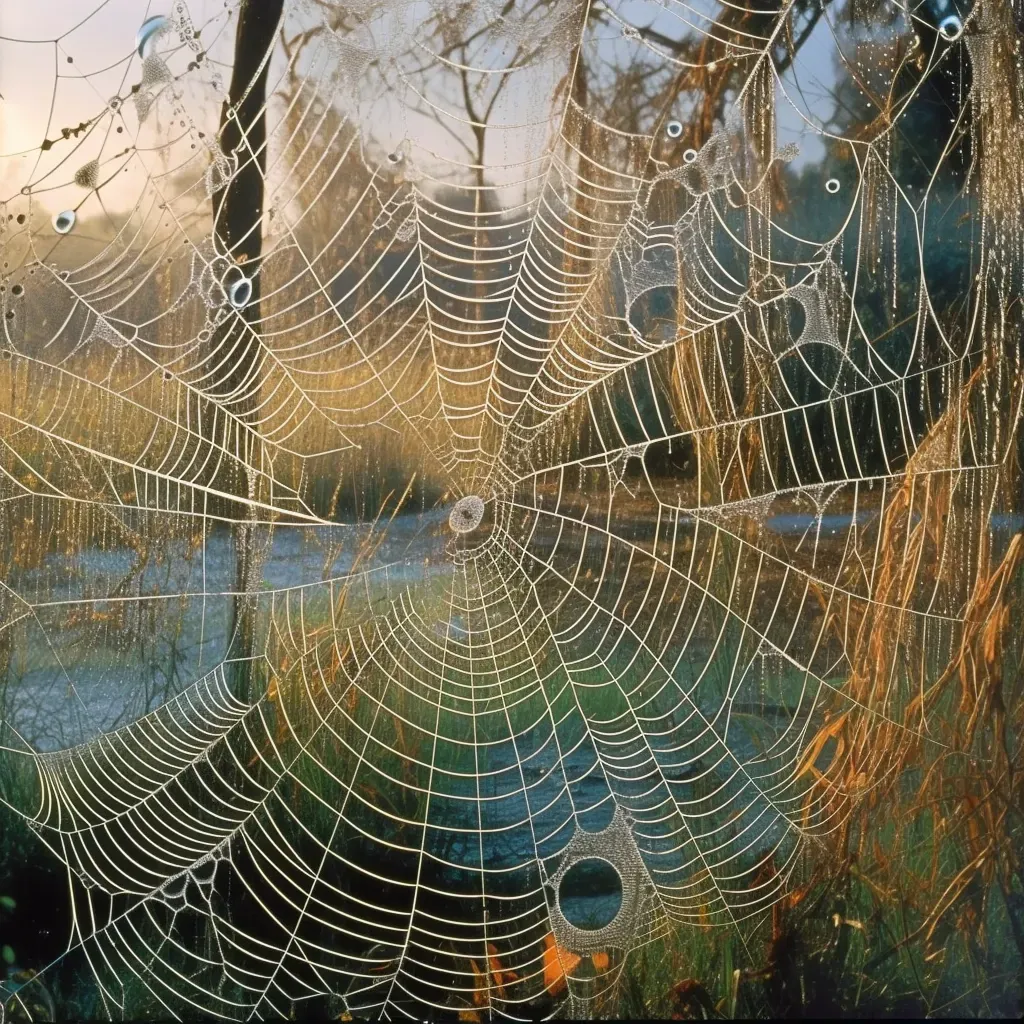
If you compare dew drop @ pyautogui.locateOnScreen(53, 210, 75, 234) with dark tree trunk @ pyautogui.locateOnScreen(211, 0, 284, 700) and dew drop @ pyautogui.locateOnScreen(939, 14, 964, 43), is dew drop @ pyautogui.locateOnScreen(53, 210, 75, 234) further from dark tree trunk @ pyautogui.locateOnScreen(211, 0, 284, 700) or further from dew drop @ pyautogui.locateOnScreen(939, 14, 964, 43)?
dew drop @ pyautogui.locateOnScreen(939, 14, 964, 43)

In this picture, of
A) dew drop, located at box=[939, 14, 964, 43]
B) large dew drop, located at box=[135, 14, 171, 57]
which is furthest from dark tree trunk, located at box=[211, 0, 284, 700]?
dew drop, located at box=[939, 14, 964, 43]

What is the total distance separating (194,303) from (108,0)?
0.51 meters

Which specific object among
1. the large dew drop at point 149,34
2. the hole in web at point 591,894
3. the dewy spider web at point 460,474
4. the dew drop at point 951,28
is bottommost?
the hole in web at point 591,894

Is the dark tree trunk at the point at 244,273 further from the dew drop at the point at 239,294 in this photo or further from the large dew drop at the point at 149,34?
the large dew drop at the point at 149,34

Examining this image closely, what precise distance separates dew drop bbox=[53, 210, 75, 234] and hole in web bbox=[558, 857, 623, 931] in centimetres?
132

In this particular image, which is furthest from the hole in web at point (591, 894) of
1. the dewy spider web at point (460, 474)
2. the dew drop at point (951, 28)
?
the dew drop at point (951, 28)

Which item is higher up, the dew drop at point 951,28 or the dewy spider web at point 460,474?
the dew drop at point 951,28

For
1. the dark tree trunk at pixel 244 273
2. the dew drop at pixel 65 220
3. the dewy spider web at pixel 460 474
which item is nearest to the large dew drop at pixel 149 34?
the dewy spider web at pixel 460 474

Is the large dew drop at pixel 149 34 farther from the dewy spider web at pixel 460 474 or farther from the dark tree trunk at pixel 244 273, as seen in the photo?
the dark tree trunk at pixel 244 273

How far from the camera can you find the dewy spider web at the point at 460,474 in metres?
1.56

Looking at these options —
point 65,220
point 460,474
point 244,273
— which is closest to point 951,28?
point 460,474

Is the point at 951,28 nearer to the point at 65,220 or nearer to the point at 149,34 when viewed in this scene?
the point at 149,34

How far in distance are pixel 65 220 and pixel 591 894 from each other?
4.55 ft

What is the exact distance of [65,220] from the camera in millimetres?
1562
